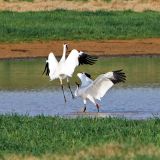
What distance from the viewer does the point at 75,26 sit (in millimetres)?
29891

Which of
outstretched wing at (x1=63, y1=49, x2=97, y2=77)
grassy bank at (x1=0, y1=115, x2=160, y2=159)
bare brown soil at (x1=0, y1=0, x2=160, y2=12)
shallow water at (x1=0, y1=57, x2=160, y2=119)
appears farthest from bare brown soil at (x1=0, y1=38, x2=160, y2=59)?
grassy bank at (x1=0, y1=115, x2=160, y2=159)

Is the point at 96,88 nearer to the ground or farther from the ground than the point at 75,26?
farther from the ground

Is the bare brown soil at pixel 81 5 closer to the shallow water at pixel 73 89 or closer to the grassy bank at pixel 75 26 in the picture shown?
the grassy bank at pixel 75 26

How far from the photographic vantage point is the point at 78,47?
89.9ft

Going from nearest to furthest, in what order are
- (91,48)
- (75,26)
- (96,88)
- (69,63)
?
1. (96,88)
2. (69,63)
3. (91,48)
4. (75,26)

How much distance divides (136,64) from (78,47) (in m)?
4.64

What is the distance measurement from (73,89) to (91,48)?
8577 mm

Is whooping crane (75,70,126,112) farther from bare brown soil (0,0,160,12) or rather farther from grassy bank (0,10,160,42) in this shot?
bare brown soil (0,0,160,12)

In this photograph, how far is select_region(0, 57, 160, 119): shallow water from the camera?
15.2 metres

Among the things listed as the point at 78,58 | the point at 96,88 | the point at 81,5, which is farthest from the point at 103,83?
the point at 81,5

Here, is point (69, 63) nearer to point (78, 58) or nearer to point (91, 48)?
point (78, 58)

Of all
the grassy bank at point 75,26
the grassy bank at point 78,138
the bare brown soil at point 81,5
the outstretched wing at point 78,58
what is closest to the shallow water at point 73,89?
the outstretched wing at point 78,58

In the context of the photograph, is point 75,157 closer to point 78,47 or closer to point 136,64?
point 136,64

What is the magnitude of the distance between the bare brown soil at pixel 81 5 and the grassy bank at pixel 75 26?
5121mm
